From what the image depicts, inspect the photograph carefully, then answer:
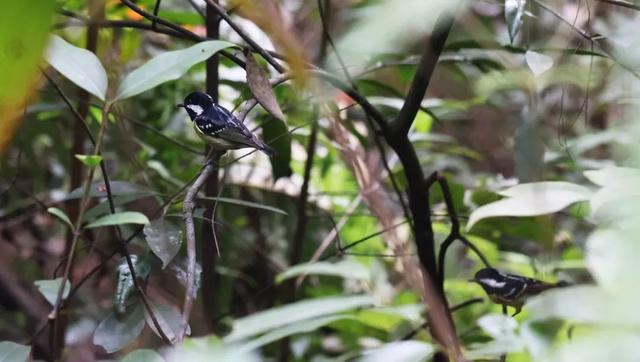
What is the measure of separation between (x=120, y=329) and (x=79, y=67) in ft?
0.80

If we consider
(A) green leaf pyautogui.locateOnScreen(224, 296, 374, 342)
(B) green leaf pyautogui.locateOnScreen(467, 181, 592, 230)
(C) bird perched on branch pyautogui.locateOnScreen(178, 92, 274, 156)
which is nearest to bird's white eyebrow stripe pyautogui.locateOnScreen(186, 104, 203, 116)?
(C) bird perched on branch pyautogui.locateOnScreen(178, 92, 274, 156)

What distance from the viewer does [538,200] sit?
0.69 meters

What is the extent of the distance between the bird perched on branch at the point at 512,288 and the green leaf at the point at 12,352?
1.54ft

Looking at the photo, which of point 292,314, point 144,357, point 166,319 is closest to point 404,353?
point 292,314

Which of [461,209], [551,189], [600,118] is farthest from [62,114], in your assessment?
[600,118]

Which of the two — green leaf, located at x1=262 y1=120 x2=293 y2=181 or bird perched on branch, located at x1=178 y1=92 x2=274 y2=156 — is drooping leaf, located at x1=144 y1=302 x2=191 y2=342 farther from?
green leaf, located at x1=262 y1=120 x2=293 y2=181

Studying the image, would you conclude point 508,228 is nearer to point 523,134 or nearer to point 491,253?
point 523,134

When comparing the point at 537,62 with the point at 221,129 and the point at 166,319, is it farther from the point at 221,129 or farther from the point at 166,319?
the point at 166,319

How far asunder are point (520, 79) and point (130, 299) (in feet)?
2.15

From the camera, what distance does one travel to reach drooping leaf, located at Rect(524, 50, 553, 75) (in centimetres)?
85

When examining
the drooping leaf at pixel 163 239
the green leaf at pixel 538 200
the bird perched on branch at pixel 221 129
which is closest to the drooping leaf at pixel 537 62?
the green leaf at pixel 538 200

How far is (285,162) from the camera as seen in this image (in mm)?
1109

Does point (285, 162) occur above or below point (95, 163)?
above

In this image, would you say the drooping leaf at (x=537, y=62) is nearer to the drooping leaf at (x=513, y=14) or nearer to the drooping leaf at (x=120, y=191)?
the drooping leaf at (x=513, y=14)
